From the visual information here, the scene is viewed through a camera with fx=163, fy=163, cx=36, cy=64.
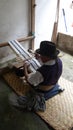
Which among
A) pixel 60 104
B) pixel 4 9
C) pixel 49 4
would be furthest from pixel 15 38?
pixel 60 104

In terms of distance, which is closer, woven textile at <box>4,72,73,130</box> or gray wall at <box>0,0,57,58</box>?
woven textile at <box>4,72,73,130</box>

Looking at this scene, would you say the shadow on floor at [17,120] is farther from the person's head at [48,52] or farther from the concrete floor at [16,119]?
the person's head at [48,52]

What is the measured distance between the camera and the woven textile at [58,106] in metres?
1.84

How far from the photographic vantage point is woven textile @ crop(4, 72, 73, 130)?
6.05ft

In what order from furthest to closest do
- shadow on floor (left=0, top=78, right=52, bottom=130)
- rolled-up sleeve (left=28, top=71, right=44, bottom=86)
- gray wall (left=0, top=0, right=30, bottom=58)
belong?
gray wall (left=0, top=0, right=30, bottom=58)
rolled-up sleeve (left=28, top=71, right=44, bottom=86)
shadow on floor (left=0, top=78, right=52, bottom=130)

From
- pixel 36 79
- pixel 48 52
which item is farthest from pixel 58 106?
pixel 48 52

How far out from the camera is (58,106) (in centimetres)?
208

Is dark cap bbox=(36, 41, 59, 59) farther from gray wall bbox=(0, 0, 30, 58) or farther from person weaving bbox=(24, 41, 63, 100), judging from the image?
gray wall bbox=(0, 0, 30, 58)

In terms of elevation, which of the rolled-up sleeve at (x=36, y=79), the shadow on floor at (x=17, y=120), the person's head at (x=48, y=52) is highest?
the person's head at (x=48, y=52)

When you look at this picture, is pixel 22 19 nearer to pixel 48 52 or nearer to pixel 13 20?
pixel 13 20

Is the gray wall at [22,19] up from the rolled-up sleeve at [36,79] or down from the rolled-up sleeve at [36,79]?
up

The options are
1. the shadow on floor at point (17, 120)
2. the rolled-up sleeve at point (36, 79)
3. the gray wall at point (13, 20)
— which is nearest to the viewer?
the shadow on floor at point (17, 120)

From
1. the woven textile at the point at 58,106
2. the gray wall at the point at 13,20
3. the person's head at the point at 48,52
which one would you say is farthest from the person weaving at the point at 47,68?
the gray wall at the point at 13,20

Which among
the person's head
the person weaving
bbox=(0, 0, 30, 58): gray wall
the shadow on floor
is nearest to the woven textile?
the shadow on floor
